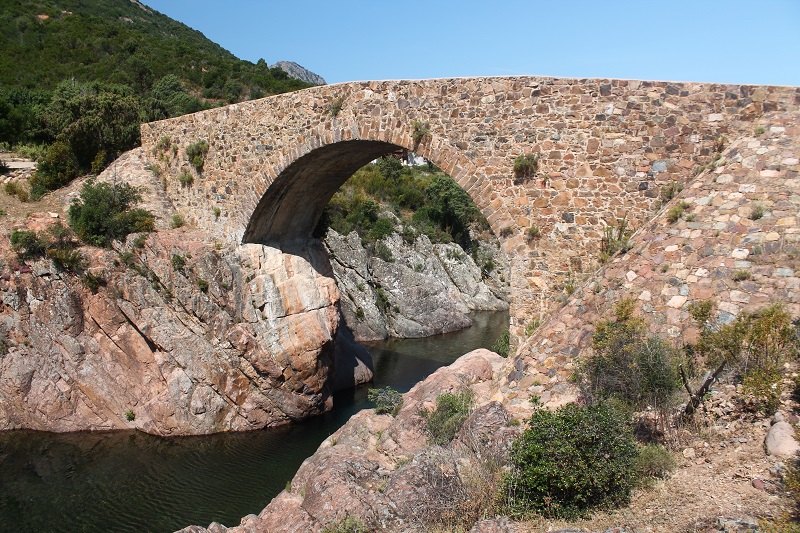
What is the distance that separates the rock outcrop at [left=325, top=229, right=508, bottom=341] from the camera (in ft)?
84.5

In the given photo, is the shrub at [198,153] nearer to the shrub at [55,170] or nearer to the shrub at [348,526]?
the shrub at [55,170]

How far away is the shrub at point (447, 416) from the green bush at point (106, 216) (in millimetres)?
10883

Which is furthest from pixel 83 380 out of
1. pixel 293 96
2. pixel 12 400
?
pixel 293 96

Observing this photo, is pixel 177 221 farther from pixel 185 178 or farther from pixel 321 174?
pixel 321 174

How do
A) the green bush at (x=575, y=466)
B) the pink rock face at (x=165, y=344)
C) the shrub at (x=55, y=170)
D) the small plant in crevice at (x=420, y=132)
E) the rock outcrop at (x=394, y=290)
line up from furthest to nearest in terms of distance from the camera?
the rock outcrop at (x=394, y=290) → the shrub at (x=55, y=170) → the pink rock face at (x=165, y=344) → the small plant in crevice at (x=420, y=132) → the green bush at (x=575, y=466)

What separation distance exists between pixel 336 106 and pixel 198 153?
5450 mm

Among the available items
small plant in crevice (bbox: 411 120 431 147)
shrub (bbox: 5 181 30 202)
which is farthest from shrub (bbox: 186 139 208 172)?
small plant in crevice (bbox: 411 120 431 147)

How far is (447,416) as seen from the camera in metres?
8.59

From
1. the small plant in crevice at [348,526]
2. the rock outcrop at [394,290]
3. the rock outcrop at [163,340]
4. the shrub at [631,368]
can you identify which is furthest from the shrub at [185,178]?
the shrub at [631,368]

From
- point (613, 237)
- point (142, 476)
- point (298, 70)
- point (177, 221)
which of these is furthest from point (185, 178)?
point (298, 70)

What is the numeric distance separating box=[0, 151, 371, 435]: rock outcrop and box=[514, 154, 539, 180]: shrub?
7.59 meters

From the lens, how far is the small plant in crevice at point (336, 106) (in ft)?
42.6

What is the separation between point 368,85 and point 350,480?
8.15 m

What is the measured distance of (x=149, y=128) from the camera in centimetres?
1769
